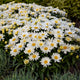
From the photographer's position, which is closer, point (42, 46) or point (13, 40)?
point (42, 46)

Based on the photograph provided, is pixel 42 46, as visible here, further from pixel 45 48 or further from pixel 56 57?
pixel 56 57

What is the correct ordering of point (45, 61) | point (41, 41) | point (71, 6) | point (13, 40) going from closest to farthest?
1. point (45, 61)
2. point (41, 41)
3. point (13, 40)
4. point (71, 6)

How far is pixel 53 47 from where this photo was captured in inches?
95.4

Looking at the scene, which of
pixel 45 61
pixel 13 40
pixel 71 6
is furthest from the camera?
pixel 71 6

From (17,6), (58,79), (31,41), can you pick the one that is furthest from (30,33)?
(17,6)

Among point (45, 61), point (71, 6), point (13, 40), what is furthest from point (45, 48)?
point (71, 6)

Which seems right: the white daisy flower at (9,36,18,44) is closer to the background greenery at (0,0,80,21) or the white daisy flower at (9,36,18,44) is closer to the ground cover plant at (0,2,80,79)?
the ground cover plant at (0,2,80,79)

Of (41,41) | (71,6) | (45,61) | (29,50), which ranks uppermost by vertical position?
(71,6)

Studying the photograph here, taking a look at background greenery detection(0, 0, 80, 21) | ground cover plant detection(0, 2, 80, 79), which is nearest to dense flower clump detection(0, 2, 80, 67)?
ground cover plant detection(0, 2, 80, 79)

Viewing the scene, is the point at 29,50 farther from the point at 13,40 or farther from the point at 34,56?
the point at 13,40

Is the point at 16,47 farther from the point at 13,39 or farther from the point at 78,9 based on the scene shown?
the point at 78,9

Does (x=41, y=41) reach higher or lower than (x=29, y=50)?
higher

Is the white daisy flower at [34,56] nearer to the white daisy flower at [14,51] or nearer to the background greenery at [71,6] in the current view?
the white daisy flower at [14,51]

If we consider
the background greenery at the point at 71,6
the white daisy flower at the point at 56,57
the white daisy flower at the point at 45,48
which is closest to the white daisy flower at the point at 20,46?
the white daisy flower at the point at 45,48
